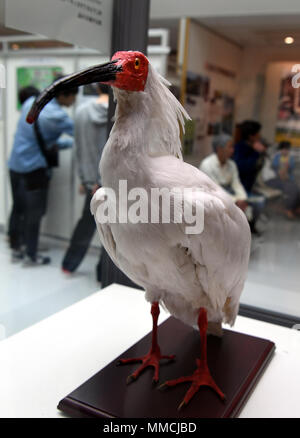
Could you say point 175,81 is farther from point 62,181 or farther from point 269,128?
point 62,181

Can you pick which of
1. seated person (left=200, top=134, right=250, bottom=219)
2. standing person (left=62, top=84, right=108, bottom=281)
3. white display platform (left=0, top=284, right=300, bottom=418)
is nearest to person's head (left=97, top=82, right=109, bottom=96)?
standing person (left=62, top=84, right=108, bottom=281)

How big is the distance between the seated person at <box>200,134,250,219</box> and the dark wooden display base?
4.19 ft

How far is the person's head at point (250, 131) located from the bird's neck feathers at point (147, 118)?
1.95 meters

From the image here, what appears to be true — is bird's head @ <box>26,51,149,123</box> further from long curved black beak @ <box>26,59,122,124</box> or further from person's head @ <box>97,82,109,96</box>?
person's head @ <box>97,82,109,96</box>

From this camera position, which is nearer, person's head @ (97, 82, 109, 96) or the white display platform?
the white display platform

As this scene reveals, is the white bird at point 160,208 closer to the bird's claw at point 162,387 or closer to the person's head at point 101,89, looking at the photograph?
the bird's claw at point 162,387

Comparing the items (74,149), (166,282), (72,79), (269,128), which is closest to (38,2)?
(72,79)

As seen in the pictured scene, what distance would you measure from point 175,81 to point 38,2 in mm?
1347

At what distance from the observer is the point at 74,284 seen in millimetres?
2430

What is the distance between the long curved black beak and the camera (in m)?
0.87

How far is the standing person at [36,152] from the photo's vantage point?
2191 mm

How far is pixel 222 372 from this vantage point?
126 cm

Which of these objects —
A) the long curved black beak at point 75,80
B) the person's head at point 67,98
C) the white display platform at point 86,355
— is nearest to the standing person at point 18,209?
the person's head at point 67,98

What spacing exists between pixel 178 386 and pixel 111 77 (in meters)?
0.88
